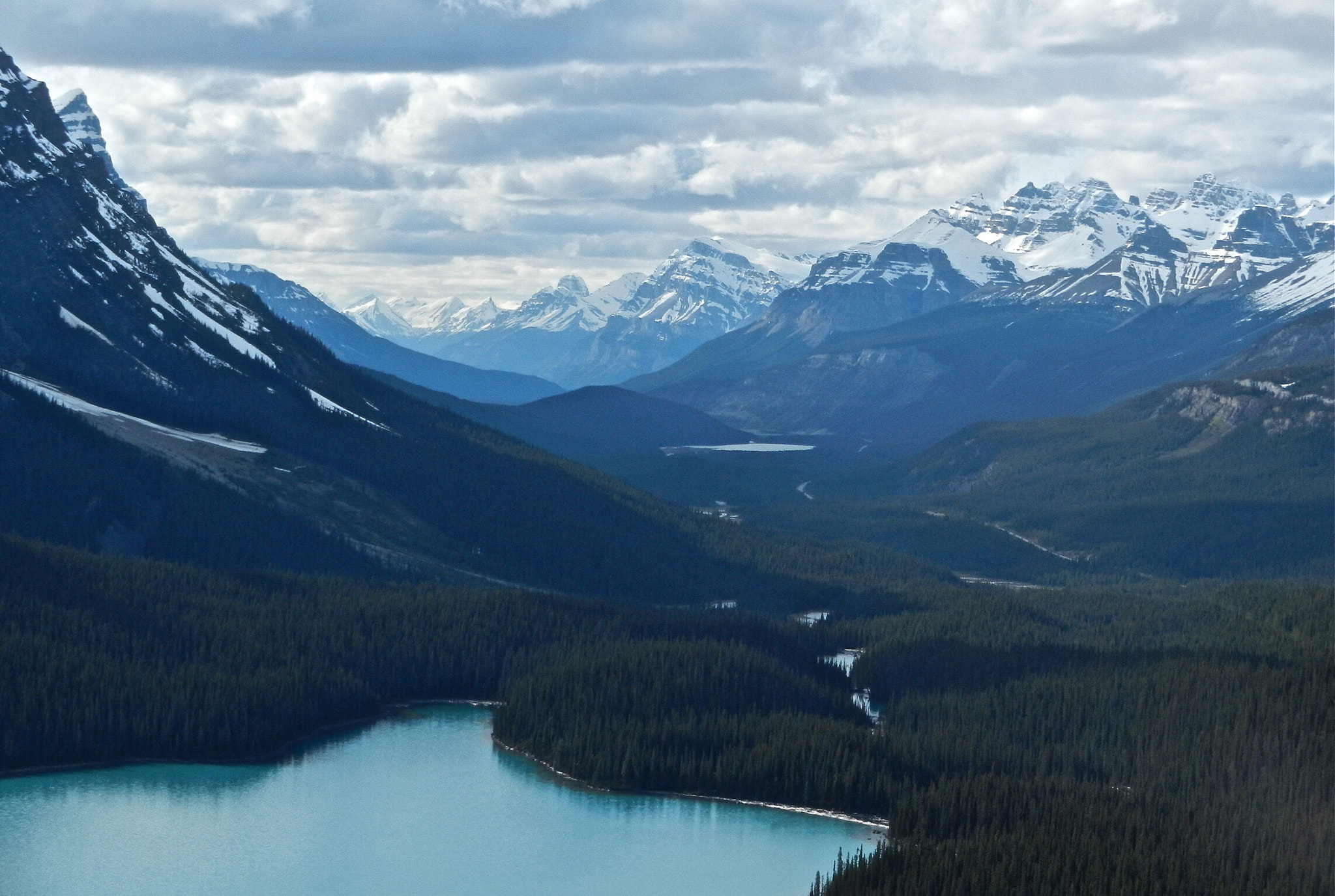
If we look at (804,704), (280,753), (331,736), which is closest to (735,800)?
(804,704)

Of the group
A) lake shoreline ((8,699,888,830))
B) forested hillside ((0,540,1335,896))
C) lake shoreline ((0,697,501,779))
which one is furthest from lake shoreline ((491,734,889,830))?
lake shoreline ((0,697,501,779))

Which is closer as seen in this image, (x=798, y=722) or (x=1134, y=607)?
(x=798, y=722)

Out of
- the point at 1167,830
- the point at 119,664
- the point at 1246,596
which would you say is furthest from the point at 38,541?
the point at 1246,596

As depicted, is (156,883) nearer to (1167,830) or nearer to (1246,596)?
(1167,830)

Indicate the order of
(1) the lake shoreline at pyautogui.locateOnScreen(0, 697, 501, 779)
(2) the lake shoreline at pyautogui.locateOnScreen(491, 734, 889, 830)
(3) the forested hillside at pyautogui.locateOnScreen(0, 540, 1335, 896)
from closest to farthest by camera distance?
(3) the forested hillside at pyautogui.locateOnScreen(0, 540, 1335, 896), (2) the lake shoreline at pyautogui.locateOnScreen(491, 734, 889, 830), (1) the lake shoreline at pyautogui.locateOnScreen(0, 697, 501, 779)

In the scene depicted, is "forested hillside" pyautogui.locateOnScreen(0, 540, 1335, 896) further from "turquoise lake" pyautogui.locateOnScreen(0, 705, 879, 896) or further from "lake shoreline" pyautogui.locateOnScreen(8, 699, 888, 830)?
"turquoise lake" pyautogui.locateOnScreen(0, 705, 879, 896)

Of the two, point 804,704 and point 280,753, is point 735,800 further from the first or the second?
point 280,753

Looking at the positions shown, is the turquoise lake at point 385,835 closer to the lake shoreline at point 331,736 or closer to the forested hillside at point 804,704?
the lake shoreline at point 331,736

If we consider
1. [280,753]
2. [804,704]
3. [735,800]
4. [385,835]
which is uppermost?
[804,704]
